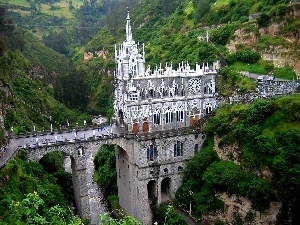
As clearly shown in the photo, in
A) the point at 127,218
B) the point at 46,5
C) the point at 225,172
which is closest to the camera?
the point at 127,218

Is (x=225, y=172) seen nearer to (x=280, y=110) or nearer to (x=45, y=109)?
(x=280, y=110)

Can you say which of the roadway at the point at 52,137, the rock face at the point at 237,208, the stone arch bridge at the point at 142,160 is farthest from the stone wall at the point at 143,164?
the rock face at the point at 237,208

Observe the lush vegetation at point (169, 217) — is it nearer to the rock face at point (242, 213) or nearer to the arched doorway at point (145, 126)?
the rock face at point (242, 213)

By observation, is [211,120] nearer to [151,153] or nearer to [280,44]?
[151,153]

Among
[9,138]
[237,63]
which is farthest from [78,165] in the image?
[237,63]

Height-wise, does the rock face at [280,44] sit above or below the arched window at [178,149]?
above

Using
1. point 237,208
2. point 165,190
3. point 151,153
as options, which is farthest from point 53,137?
point 237,208
